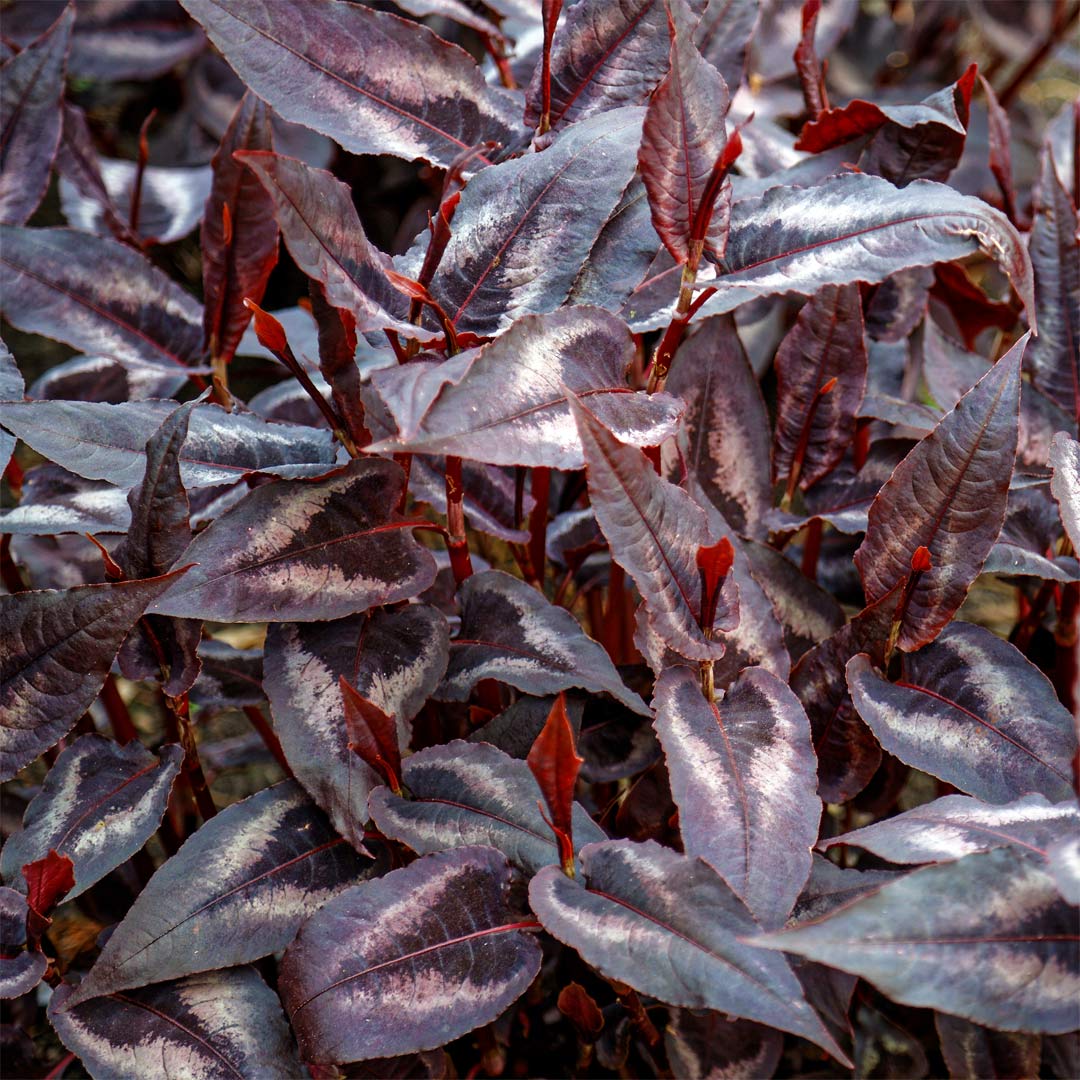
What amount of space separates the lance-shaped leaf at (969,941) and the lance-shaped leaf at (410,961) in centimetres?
23

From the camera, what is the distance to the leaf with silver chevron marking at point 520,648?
798 mm

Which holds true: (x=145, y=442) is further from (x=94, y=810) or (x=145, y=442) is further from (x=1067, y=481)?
(x=1067, y=481)

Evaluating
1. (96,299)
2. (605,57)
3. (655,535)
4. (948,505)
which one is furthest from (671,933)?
(96,299)

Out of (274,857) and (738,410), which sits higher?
(738,410)

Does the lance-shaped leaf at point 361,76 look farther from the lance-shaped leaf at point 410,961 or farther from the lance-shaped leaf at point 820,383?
the lance-shaped leaf at point 410,961

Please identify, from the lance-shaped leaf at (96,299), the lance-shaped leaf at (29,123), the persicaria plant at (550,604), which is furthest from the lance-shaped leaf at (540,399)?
the lance-shaped leaf at (29,123)

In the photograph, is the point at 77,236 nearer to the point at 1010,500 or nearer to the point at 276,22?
the point at 276,22

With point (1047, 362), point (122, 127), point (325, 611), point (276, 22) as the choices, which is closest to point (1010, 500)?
point (1047, 362)

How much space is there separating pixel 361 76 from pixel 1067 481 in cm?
60

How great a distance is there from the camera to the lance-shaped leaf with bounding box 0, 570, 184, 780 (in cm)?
76

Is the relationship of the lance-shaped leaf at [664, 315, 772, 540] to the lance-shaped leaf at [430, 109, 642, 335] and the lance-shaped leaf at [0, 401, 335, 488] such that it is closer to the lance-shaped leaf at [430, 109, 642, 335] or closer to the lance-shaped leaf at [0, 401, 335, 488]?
the lance-shaped leaf at [430, 109, 642, 335]

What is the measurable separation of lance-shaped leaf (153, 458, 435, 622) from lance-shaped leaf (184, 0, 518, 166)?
0.26 metres

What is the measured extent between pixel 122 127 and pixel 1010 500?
1869 millimetres

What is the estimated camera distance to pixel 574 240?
80 cm
